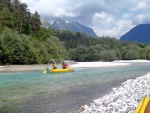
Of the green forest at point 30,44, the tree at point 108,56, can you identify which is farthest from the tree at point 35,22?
the tree at point 108,56

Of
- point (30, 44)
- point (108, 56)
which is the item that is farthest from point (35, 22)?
point (108, 56)

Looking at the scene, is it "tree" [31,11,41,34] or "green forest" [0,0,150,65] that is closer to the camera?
"green forest" [0,0,150,65]

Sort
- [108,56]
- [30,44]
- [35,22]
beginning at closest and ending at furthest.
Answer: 1. [30,44]
2. [35,22]
3. [108,56]

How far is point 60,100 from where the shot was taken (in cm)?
1535

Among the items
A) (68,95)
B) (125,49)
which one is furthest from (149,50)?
(68,95)

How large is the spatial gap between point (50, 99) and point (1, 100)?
334 centimetres

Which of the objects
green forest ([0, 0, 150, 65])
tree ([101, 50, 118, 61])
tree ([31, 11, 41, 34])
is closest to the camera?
green forest ([0, 0, 150, 65])

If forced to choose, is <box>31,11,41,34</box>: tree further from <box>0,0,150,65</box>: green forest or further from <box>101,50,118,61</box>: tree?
<box>101,50,118,61</box>: tree

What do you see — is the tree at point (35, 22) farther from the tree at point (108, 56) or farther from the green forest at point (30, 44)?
the tree at point (108, 56)

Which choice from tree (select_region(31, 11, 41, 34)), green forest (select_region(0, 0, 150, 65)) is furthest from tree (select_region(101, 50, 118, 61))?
tree (select_region(31, 11, 41, 34))

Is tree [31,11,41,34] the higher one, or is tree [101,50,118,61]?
tree [31,11,41,34]

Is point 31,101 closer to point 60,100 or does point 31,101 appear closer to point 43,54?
point 60,100

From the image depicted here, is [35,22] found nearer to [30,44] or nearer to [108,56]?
[30,44]

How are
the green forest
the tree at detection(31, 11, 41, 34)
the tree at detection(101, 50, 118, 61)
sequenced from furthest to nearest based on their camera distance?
the tree at detection(101, 50, 118, 61), the tree at detection(31, 11, 41, 34), the green forest
